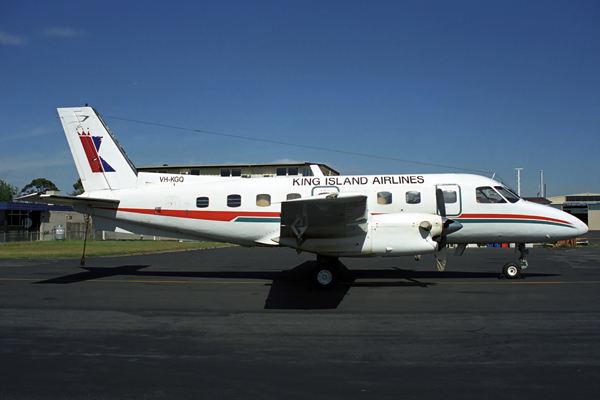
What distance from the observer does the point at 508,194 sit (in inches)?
495

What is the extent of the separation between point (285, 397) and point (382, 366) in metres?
1.56

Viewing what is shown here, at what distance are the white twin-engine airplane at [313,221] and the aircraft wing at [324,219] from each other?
0.12ft

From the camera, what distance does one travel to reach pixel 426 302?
30.9 ft

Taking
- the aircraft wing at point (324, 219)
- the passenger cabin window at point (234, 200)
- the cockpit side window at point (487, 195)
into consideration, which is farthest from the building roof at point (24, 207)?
the cockpit side window at point (487, 195)

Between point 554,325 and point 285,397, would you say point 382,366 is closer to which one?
point 285,397

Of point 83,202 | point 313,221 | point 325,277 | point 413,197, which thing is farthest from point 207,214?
point 413,197

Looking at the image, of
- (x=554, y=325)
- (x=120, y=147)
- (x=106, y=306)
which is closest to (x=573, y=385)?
(x=554, y=325)

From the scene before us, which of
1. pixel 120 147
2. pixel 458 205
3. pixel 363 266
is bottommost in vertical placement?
pixel 363 266

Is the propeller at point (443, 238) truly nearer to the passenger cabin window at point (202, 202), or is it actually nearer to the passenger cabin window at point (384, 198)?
the passenger cabin window at point (384, 198)

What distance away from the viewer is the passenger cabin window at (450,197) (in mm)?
12289

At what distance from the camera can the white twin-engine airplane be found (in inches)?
425

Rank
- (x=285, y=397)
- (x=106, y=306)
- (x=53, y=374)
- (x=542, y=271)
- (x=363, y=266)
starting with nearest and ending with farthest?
(x=285, y=397) → (x=53, y=374) → (x=106, y=306) → (x=542, y=271) → (x=363, y=266)

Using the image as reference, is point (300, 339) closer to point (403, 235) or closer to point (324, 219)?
point (324, 219)

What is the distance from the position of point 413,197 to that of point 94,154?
34.3 ft
